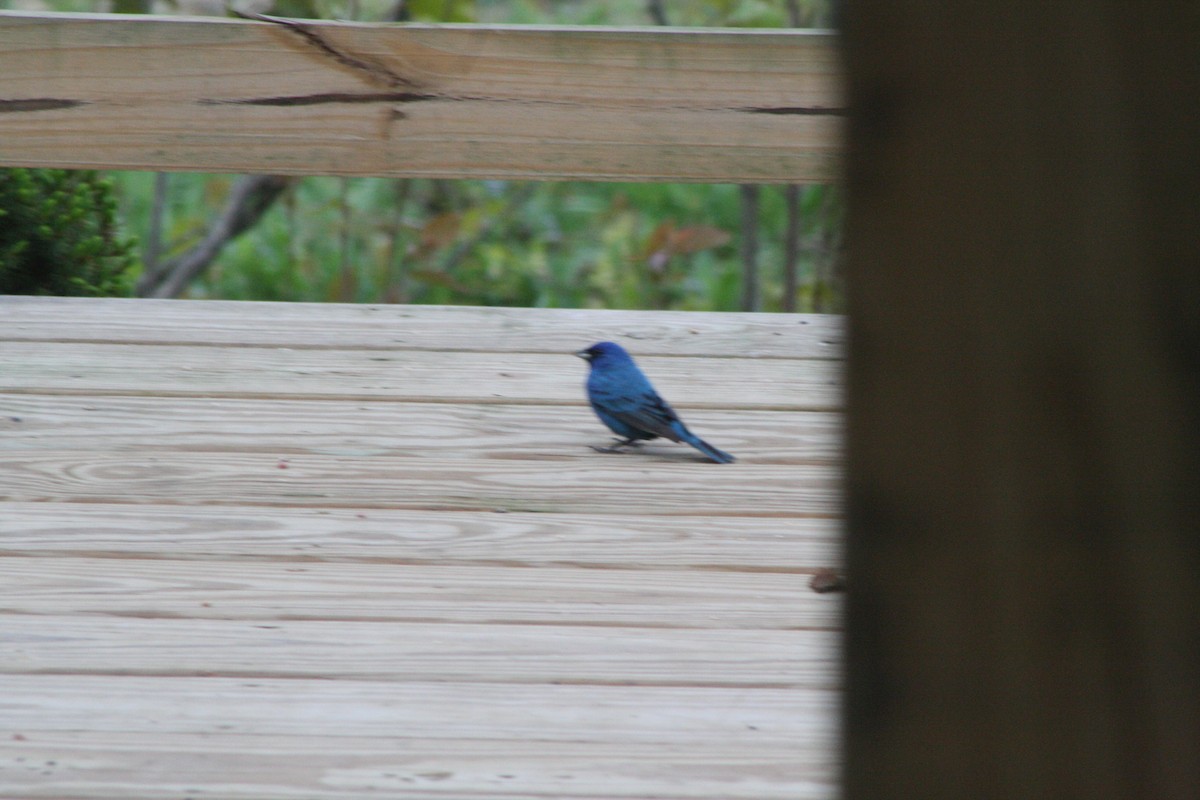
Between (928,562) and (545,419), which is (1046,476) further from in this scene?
(545,419)

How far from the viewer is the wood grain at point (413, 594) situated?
6.06ft

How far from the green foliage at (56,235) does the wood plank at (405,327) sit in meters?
0.22

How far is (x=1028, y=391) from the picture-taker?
1.94ft

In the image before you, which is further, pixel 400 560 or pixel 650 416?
pixel 650 416

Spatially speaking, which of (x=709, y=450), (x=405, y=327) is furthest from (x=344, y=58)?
(x=709, y=450)

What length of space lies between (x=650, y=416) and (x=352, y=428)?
1.92 feet

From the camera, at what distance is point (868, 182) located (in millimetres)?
598

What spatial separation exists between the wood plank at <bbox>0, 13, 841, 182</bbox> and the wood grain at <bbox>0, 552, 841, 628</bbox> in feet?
4.25

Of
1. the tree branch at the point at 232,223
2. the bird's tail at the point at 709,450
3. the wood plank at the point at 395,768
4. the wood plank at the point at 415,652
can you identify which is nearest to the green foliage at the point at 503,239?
the tree branch at the point at 232,223

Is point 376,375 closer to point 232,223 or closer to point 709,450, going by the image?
point 709,450

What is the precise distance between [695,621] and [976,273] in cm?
131

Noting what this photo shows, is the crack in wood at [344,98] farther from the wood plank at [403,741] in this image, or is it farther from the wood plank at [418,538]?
the wood plank at [403,741]

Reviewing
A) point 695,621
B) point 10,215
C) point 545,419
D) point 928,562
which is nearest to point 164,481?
point 545,419

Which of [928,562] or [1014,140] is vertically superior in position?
[1014,140]
